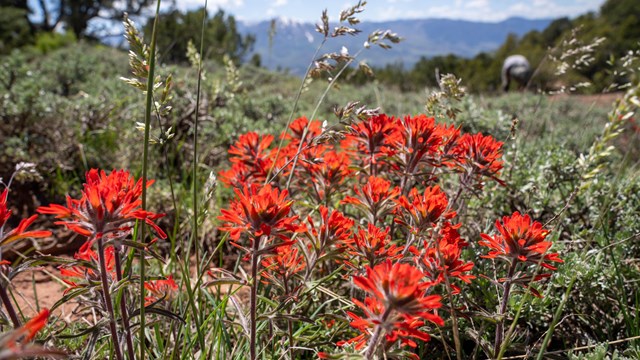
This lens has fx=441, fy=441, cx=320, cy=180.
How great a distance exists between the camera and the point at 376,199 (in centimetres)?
150

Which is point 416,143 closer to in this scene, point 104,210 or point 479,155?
point 479,155

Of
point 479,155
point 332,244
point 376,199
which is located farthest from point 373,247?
point 479,155

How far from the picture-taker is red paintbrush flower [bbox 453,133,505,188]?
1.62 meters

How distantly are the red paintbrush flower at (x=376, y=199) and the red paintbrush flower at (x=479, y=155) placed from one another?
33 cm

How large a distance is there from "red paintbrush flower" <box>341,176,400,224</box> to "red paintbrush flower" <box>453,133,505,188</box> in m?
0.33

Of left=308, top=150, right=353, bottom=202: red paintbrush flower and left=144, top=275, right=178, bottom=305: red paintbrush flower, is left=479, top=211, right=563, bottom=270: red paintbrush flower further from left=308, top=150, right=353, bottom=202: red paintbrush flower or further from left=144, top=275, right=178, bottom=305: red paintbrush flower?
left=144, top=275, right=178, bottom=305: red paintbrush flower

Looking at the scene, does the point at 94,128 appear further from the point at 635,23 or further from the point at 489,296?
the point at 635,23

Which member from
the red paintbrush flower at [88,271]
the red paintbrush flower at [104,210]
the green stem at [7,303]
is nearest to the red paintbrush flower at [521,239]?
the red paintbrush flower at [104,210]

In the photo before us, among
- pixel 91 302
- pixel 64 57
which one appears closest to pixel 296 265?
pixel 91 302

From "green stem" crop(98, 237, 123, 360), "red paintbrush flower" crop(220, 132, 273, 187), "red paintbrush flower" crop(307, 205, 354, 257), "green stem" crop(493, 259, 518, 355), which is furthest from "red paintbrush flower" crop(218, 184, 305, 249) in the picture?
"red paintbrush flower" crop(220, 132, 273, 187)

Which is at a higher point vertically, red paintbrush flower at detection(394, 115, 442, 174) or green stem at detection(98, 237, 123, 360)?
red paintbrush flower at detection(394, 115, 442, 174)

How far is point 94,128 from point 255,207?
10.7 ft

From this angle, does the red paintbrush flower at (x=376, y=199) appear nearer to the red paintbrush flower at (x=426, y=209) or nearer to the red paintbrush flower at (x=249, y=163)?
the red paintbrush flower at (x=426, y=209)

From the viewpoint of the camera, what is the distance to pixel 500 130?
365cm
